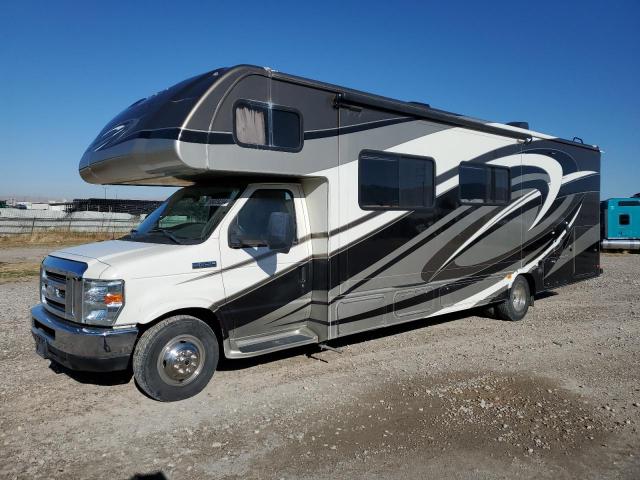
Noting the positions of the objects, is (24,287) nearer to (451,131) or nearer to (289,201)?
(289,201)

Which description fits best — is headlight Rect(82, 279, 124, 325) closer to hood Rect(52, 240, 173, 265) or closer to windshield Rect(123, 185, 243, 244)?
hood Rect(52, 240, 173, 265)

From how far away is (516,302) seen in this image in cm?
898

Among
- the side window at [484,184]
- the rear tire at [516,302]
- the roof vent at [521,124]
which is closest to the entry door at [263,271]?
the side window at [484,184]

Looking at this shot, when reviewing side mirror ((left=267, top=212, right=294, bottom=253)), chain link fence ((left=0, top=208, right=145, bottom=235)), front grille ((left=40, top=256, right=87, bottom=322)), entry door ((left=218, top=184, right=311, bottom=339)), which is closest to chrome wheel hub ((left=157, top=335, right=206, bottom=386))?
entry door ((left=218, top=184, right=311, bottom=339))

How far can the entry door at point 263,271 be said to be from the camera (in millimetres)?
5387

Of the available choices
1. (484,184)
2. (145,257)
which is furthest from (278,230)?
(484,184)

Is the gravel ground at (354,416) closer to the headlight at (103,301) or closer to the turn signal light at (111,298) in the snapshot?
the headlight at (103,301)

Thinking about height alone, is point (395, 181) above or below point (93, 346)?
above

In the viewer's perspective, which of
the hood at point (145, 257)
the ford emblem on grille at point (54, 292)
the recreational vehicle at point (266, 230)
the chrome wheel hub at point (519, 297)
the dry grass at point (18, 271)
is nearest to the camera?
the hood at point (145, 257)

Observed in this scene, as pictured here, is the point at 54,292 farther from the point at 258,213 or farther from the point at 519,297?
the point at 519,297

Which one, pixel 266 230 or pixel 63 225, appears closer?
pixel 266 230

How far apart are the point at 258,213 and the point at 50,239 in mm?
28049

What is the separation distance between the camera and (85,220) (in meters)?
34.5

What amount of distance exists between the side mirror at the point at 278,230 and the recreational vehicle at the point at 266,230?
2 cm
